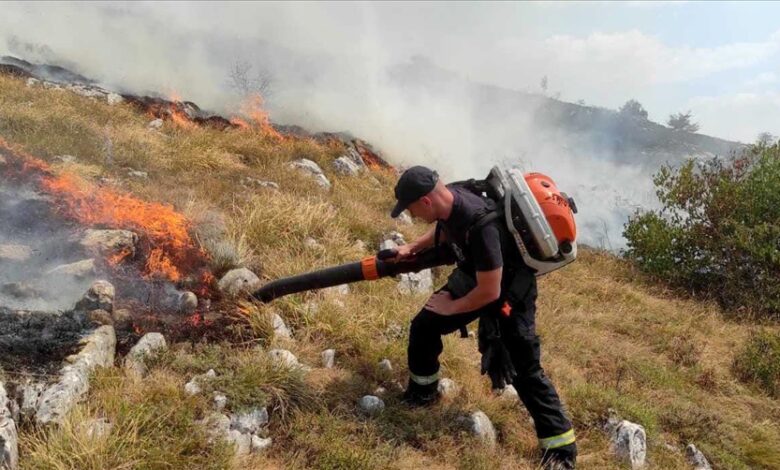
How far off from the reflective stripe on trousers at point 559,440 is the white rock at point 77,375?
2752 millimetres

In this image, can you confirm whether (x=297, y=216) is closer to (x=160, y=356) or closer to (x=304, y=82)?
(x=160, y=356)

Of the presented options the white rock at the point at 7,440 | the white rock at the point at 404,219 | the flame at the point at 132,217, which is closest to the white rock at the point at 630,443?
the flame at the point at 132,217

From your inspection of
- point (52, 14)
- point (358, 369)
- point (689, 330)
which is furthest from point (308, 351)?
point (52, 14)

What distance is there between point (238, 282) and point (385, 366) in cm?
146

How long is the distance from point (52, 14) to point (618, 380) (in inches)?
684

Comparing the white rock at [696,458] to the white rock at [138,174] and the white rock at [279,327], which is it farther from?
the white rock at [138,174]

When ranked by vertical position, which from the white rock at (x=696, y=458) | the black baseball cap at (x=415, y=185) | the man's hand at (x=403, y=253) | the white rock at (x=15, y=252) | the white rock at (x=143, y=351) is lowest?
the white rock at (x=696, y=458)

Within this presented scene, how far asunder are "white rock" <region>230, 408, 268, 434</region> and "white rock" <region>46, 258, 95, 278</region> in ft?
5.81

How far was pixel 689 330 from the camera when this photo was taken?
6828 mm

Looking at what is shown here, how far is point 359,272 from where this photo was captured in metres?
3.78

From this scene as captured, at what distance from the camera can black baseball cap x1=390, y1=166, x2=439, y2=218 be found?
3.01 m

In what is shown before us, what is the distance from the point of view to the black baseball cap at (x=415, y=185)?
301 cm

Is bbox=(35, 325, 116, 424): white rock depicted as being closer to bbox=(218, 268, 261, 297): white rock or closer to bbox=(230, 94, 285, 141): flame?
bbox=(218, 268, 261, 297): white rock

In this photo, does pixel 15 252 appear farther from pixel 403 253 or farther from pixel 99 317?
pixel 403 253
